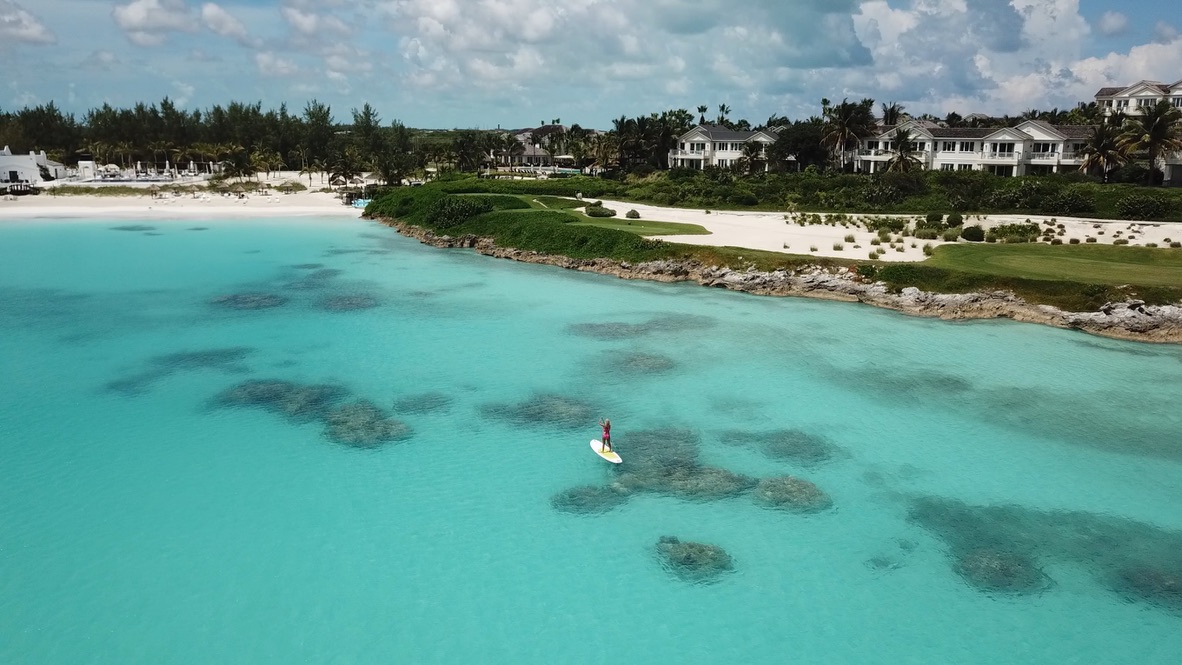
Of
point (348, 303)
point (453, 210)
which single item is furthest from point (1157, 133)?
point (348, 303)

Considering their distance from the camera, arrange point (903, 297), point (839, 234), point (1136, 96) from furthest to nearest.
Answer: point (1136, 96)
point (839, 234)
point (903, 297)

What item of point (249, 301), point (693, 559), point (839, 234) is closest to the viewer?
point (693, 559)

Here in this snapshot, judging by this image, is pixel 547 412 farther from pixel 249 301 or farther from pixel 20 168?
pixel 20 168

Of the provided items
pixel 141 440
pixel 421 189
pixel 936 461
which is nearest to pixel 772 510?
pixel 936 461

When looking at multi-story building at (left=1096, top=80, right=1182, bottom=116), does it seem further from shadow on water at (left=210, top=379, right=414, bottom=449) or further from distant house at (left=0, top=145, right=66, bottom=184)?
distant house at (left=0, top=145, right=66, bottom=184)

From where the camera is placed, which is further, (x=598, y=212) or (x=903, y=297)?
(x=598, y=212)

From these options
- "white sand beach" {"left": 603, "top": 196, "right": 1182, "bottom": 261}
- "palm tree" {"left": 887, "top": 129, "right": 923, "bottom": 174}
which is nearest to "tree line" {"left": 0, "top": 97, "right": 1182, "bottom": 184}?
"palm tree" {"left": 887, "top": 129, "right": 923, "bottom": 174}
